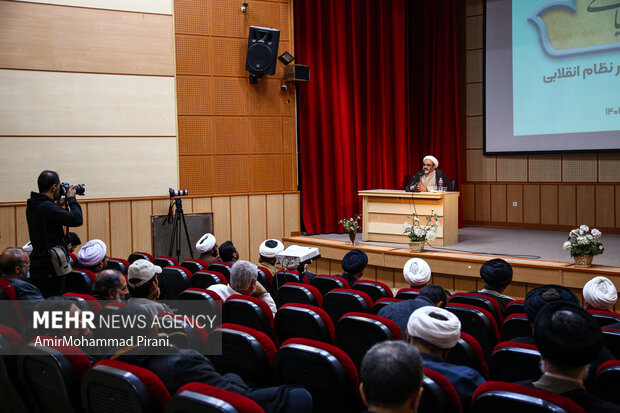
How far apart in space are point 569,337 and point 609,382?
13.9 inches

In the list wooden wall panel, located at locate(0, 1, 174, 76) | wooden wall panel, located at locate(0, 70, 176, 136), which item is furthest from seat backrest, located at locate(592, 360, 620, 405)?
wooden wall panel, located at locate(0, 1, 174, 76)

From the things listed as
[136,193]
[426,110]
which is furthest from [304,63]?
[136,193]

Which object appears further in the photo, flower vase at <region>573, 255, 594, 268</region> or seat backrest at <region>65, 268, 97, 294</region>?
flower vase at <region>573, 255, 594, 268</region>

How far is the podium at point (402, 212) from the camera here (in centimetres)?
706

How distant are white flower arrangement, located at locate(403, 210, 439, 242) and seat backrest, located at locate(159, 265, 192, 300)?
311 centimetres

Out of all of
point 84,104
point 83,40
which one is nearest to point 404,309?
point 84,104

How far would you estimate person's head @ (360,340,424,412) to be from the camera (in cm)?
145

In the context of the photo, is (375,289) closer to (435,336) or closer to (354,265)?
(354,265)

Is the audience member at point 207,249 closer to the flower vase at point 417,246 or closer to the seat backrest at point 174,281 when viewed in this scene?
the seat backrest at point 174,281

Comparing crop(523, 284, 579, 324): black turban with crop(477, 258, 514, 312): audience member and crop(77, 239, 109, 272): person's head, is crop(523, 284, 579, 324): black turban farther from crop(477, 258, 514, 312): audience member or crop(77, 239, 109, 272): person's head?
crop(77, 239, 109, 272): person's head

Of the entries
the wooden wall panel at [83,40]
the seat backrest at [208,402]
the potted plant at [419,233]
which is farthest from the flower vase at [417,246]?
the seat backrest at [208,402]

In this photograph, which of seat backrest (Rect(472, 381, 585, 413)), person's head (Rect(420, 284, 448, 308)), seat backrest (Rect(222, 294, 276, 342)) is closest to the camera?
→ seat backrest (Rect(472, 381, 585, 413))

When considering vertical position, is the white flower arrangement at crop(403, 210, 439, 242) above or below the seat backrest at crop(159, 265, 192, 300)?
above

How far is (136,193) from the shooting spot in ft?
24.8
